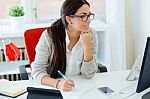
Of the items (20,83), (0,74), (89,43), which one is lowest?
(0,74)

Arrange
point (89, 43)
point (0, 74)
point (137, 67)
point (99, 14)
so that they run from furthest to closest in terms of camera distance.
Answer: point (99, 14)
point (0, 74)
point (89, 43)
point (137, 67)

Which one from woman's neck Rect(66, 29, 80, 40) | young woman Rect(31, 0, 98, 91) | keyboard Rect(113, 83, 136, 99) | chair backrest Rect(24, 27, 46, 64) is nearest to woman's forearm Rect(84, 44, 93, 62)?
young woman Rect(31, 0, 98, 91)

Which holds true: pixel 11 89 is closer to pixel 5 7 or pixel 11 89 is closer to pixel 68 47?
pixel 68 47

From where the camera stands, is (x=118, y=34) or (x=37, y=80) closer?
(x=37, y=80)

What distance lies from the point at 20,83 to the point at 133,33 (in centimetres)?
170

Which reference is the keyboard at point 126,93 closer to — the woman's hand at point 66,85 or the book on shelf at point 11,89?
the woman's hand at point 66,85

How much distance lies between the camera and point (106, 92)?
171 cm

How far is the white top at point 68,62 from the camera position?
1.98 meters

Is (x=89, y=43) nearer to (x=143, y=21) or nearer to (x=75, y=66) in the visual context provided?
(x=75, y=66)

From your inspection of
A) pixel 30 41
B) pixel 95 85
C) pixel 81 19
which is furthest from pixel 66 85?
pixel 30 41

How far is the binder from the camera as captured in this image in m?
1.48

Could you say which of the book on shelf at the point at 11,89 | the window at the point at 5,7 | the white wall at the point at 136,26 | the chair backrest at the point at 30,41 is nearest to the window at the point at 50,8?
the window at the point at 5,7

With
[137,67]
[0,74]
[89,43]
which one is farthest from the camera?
[0,74]

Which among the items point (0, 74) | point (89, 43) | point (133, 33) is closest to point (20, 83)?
point (89, 43)
